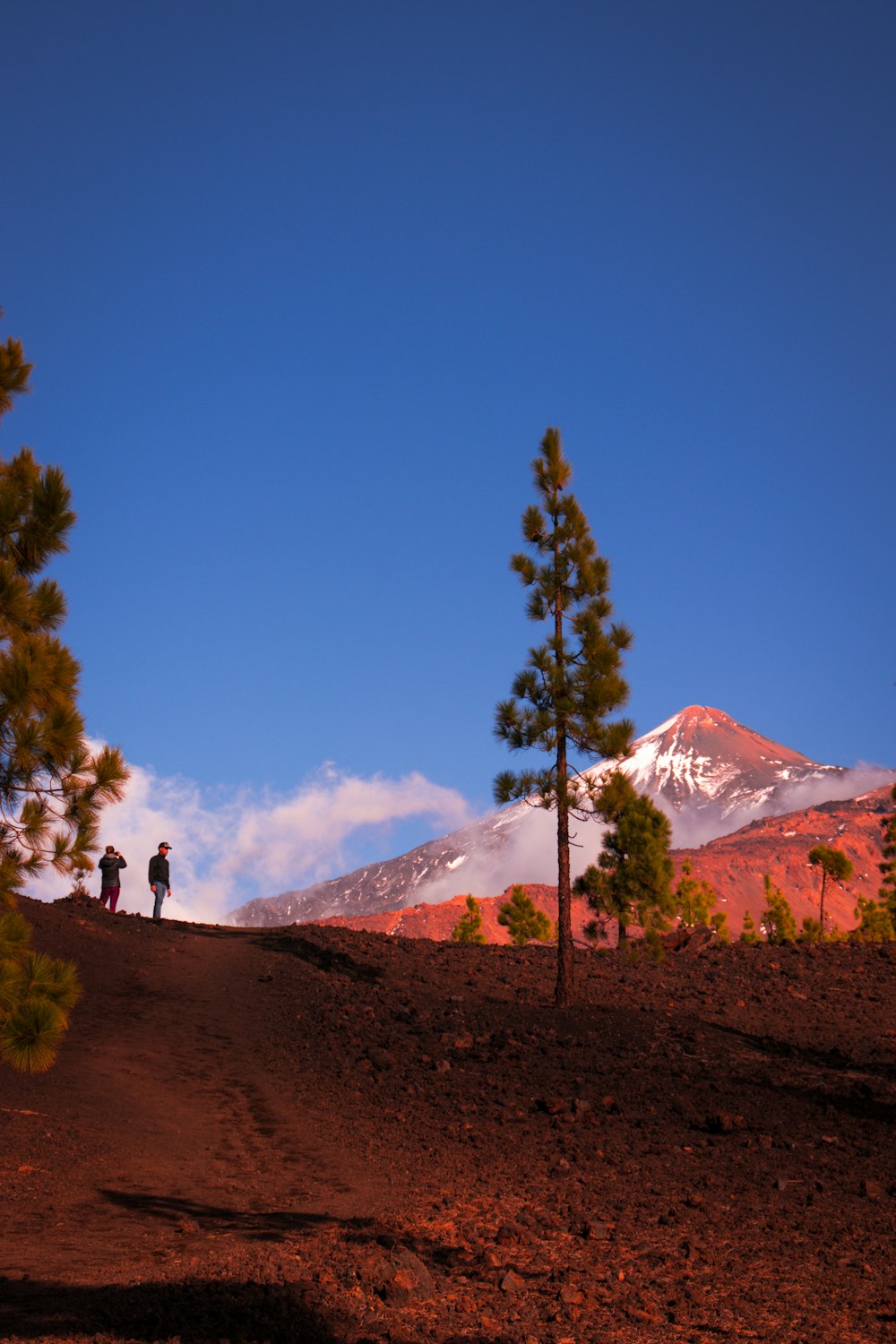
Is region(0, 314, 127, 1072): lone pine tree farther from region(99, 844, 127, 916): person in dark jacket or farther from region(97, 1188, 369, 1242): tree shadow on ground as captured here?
region(99, 844, 127, 916): person in dark jacket

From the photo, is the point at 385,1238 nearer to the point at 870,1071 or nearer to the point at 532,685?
the point at 870,1071

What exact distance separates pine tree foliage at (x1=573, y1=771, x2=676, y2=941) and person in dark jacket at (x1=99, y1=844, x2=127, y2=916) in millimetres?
10059

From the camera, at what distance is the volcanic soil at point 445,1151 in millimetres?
5621

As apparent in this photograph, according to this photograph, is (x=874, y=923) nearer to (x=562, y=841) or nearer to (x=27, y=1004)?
(x=562, y=841)

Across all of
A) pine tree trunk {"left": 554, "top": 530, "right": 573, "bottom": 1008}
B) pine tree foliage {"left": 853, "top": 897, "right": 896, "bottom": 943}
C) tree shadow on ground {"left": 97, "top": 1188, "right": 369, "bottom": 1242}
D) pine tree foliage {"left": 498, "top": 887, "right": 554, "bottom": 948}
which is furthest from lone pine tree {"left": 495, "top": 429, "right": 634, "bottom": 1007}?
pine tree foliage {"left": 498, "top": 887, "right": 554, "bottom": 948}

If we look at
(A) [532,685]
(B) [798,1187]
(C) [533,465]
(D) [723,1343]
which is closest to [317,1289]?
(D) [723,1343]

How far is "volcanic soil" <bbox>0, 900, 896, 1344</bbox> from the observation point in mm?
5621

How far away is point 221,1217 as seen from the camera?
7719 mm

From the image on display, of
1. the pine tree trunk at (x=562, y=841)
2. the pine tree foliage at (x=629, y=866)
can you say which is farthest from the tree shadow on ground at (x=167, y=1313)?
the pine tree foliage at (x=629, y=866)

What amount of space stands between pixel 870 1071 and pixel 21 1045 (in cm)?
985

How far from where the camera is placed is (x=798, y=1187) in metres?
8.29

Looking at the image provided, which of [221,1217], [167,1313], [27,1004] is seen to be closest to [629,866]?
[221,1217]

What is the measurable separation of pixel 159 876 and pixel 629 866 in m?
9.89

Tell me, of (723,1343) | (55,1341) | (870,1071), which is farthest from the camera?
(870,1071)
